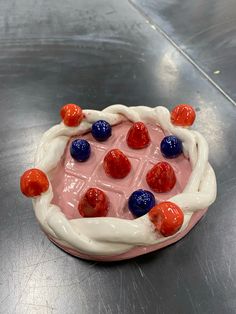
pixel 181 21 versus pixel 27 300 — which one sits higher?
pixel 181 21

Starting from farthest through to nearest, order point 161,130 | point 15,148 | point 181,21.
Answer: point 181,21 < point 15,148 < point 161,130

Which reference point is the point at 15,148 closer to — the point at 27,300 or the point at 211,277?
the point at 27,300

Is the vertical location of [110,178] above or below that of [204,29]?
below

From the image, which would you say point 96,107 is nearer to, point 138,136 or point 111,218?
point 138,136

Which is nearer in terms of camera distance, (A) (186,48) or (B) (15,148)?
(B) (15,148)

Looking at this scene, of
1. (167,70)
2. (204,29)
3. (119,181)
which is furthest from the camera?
(204,29)

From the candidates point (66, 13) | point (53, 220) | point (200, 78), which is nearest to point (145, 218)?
point (53, 220)

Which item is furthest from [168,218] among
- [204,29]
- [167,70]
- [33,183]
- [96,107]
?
[204,29]

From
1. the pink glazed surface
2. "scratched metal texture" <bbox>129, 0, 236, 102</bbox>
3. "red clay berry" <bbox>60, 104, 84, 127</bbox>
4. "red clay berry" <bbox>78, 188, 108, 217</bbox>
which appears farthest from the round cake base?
"scratched metal texture" <bbox>129, 0, 236, 102</bbox>
